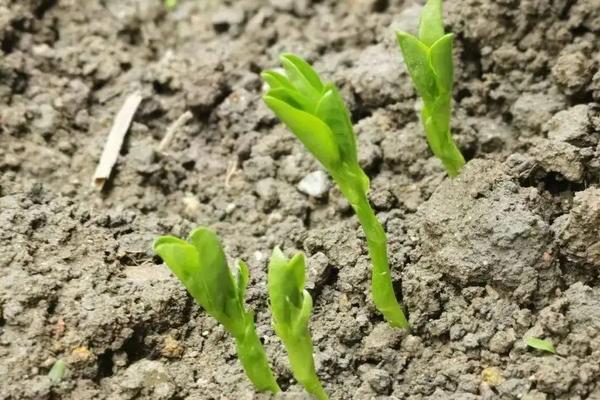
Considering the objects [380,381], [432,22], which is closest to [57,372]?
[380,381]

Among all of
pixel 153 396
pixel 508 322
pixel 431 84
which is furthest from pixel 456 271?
pixel 153 396

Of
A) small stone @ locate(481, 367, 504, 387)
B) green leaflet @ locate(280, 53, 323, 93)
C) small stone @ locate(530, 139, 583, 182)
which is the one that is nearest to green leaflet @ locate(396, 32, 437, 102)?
green leaflet @ locate(280, 53, 323, 93)

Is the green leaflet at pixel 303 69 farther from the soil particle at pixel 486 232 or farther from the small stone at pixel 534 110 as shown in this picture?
the small stone at pixel 534 110

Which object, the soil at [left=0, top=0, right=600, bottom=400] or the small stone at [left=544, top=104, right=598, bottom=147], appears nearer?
the soil at [left=0, top=0, right=600, bottom=400]

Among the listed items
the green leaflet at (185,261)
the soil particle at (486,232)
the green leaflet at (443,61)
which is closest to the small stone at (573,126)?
the soil particle at (486,232)

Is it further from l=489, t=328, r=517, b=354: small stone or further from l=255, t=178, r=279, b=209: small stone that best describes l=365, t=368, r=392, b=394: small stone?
l=255, t=178, r=279, b=209: small stone

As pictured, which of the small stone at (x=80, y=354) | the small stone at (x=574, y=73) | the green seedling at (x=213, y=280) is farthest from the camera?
the small stone at (x=574, y=73)
